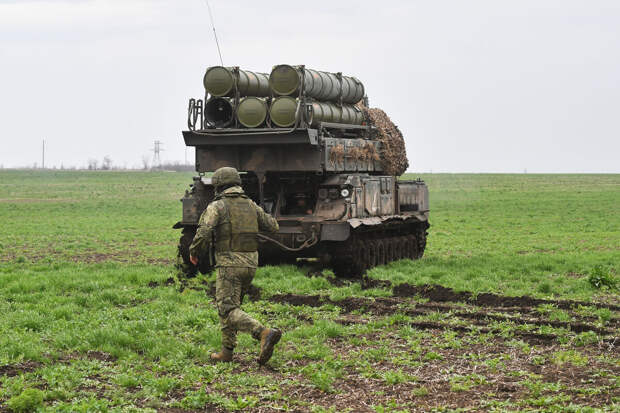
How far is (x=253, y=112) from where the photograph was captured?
693 inches

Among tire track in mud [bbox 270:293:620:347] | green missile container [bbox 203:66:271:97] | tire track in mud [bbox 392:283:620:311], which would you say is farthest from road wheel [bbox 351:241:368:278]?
green missile container [bbox 203:66:271:97]

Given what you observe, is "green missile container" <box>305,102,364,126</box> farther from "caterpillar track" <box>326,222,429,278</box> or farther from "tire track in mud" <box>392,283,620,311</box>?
"tire track in mud" <box>392,283,620,311</box>

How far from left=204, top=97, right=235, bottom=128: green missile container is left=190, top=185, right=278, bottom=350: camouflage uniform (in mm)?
7801

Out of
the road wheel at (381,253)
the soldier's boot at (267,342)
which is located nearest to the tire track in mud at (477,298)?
the road wheel at (381,253)

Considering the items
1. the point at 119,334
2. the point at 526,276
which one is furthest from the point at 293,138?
the point at 119,334

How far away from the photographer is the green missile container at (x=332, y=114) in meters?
17.5

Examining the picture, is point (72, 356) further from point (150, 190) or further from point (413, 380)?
point (150, 190)

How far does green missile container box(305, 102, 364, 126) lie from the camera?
17.5 metres

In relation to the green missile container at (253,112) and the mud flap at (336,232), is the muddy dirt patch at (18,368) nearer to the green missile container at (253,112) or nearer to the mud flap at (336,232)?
the mud flap at (336,232)

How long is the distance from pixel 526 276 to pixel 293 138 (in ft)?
15.7

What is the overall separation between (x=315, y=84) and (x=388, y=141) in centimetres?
305

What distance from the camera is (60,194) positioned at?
2532 inches

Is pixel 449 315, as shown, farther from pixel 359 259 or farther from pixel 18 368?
pixel 18 368

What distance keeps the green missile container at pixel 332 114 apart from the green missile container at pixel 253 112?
835mm
